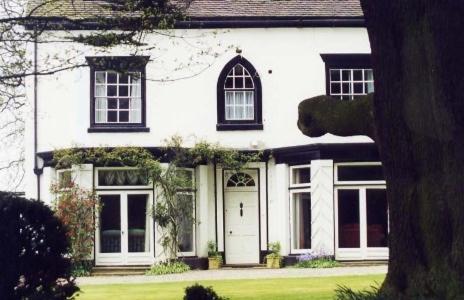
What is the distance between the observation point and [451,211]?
8.82m

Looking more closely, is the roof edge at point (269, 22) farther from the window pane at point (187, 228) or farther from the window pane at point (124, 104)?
the window pane at point (187, 228)

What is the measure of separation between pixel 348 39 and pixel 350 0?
1.65 meters

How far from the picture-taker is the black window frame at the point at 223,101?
26875 mm

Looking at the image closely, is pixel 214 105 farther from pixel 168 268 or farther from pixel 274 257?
pixel 168 268

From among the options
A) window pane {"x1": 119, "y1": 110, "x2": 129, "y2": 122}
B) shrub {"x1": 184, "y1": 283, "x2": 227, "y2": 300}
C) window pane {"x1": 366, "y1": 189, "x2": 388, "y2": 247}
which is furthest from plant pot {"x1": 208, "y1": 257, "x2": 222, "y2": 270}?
shrub {"x1": 184, "y1": 283, "x2": 227, "y2": 300}

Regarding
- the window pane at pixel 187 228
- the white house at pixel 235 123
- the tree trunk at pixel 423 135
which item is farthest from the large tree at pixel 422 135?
the window pane at pixel 187 228

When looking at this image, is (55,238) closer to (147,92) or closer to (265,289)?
(265,289)

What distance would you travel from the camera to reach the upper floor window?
26719mm

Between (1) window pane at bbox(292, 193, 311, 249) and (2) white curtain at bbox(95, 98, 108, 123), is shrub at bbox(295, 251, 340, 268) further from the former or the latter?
(2) white curtain at bbox(95, 98, 108, 123)

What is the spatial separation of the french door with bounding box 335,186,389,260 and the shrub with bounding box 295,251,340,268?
54 cm

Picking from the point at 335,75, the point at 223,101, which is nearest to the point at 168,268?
the point at 223,101

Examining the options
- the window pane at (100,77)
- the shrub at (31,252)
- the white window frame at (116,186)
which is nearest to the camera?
the shrub at (31,252)

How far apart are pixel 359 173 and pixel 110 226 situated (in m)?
7.26

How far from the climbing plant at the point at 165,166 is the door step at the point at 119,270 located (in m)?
0.88
